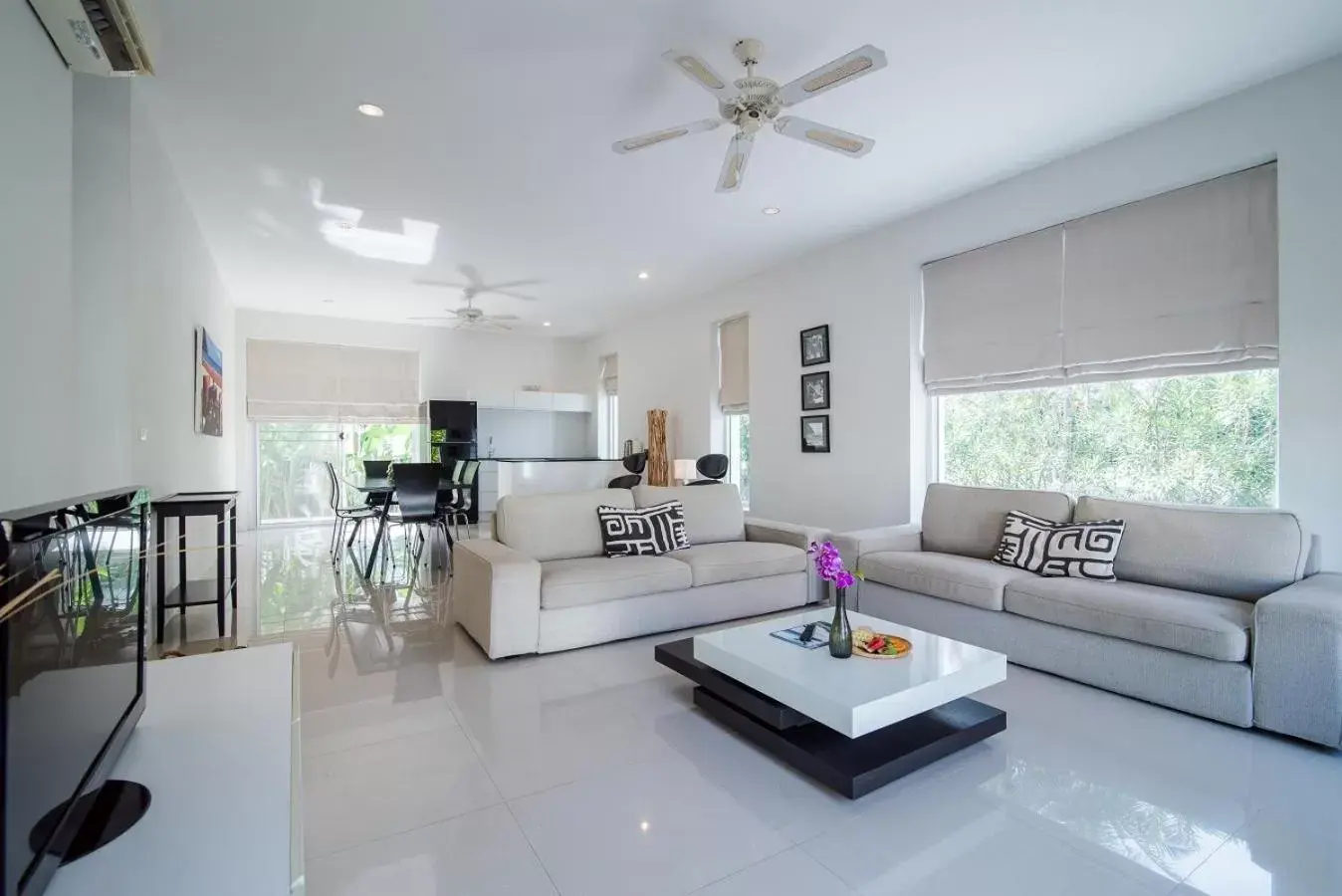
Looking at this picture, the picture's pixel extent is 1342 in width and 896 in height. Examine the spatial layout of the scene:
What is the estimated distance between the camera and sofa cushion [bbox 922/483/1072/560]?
353 cm

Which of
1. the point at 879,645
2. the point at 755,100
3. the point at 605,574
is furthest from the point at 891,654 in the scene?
the point at 755,100

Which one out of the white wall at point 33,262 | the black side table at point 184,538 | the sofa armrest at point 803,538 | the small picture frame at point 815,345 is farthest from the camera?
the small picture frame at point 815,345

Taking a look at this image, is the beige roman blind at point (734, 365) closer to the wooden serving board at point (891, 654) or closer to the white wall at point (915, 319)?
the white wall at point (915, 319)

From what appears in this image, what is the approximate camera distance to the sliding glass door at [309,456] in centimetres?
801

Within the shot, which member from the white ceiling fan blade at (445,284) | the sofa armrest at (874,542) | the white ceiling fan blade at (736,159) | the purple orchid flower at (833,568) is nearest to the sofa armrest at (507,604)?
the purple orchid flower at (833,568)

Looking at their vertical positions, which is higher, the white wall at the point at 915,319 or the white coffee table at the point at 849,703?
the white wall at the point at 915,319

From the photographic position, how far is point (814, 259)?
18.0 ft

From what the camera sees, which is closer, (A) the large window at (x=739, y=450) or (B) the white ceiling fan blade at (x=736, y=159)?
(B) the white ceiling fan blade at (x=736, y=159)

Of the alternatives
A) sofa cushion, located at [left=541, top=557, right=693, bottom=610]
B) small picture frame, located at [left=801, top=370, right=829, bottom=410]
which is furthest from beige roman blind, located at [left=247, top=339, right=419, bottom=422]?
sofa cushion, located at [left=541, top=557, right=693, bottom=610]

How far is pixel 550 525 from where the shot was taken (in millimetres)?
3732

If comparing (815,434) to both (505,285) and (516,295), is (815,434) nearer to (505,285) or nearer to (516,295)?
(505,285)

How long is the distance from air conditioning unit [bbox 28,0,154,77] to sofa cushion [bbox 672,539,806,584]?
10.9 feet

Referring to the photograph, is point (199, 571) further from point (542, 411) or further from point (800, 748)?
point (542, 411)

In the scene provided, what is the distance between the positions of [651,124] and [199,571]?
4.69 m
